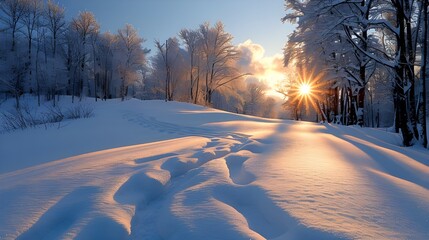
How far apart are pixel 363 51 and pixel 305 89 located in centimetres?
818

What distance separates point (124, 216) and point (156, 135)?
16.9 feet

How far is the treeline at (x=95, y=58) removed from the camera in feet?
77.4

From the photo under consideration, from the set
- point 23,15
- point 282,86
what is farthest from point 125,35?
point 282,86

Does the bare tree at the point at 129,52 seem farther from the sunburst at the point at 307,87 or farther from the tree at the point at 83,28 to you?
the sunburst at the point at 307,87

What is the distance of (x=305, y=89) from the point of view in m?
14.6

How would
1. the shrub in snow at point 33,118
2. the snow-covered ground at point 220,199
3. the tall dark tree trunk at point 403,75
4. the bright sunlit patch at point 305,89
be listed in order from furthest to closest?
1. the bright sunlit patch at point 305,89
2. the shrub in snow at point 33,118
3. the tall dark tree trunk at point 403,75
4. the snow-covered ground at point 220,199

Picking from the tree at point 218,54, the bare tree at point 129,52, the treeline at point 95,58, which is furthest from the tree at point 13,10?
the tree at point 218,54

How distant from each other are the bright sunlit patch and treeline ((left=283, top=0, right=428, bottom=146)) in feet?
2.25

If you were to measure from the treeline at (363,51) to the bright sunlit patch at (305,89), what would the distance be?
686mm

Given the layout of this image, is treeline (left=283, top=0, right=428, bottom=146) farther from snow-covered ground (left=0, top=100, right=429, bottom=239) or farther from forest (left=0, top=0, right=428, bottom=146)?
snow-covered ground (left=0, top=100, right=429, bottom=239)

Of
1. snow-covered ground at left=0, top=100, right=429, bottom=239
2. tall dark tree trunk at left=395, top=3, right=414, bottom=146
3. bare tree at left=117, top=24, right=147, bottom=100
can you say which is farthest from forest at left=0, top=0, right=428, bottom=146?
snow-covered ground at left=0, top=100, right=429, bottom=239

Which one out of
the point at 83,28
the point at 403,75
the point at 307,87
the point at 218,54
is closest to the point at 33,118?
the point at 403,75

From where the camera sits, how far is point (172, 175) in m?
2.77

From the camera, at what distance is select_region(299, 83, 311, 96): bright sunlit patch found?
45.8ft
